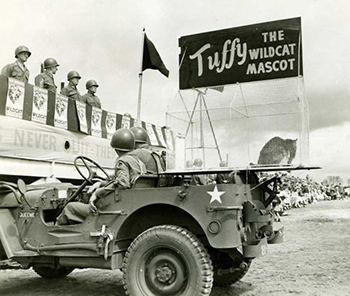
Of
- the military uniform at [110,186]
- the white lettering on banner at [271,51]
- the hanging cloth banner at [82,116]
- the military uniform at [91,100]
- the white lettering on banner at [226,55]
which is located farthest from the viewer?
the military uniform at [91,100]

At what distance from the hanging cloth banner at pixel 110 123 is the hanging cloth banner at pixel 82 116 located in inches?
42.1

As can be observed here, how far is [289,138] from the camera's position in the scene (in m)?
5.23

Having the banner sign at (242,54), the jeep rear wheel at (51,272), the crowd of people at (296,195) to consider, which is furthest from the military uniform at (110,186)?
the crowd of people at (296,195)

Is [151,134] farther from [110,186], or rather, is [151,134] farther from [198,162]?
[110,186]

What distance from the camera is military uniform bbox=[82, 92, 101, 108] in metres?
12.4

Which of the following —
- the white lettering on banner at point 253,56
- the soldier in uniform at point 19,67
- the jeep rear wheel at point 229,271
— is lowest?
the jeep rear wheel at point 229,271

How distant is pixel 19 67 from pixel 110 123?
3269 millimetres

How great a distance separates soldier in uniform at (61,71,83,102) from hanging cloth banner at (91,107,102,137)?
49 centimetres

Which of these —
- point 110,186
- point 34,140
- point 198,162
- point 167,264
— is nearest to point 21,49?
point 34,140

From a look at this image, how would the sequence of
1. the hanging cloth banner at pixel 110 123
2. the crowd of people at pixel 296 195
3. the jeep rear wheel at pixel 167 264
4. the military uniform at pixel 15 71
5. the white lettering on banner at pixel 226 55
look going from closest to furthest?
1. the jeep rear wheel at pixel 167 264
2. the white lettering on banner at pixel 226 55
3. the military uniform at pixel 15 71
4. the hanging cloth banner at pixel 110 123
5. the crowd of people at pixel 296 195

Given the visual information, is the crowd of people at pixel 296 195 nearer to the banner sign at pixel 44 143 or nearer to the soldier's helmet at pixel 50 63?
the banner sign at pixel 44 143

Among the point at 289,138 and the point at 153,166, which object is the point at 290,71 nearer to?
the point at 289,138

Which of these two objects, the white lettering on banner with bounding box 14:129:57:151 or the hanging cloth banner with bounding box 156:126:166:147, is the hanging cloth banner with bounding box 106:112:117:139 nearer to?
the white lettering on banner with bounding box 14:129:57:151

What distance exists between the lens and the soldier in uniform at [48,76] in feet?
36.4
